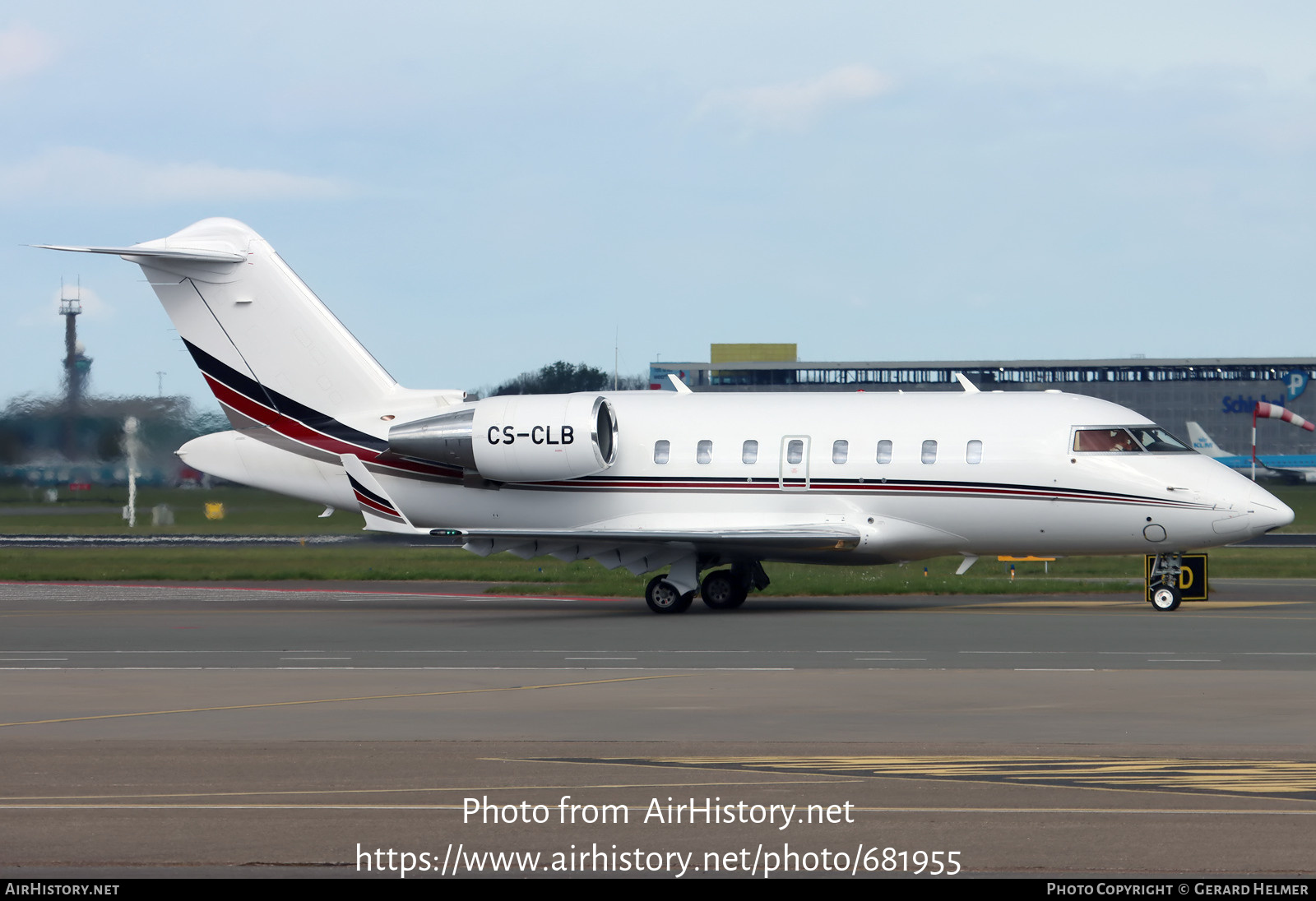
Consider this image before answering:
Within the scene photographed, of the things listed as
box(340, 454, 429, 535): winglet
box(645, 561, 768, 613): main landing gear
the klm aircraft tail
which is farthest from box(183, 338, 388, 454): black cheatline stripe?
the klm aircraft tail

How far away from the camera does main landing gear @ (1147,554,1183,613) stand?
85.6 ft

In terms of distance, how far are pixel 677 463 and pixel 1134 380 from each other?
310 feet

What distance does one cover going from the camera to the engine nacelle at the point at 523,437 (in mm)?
27453

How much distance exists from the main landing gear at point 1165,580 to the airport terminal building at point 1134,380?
7897 centimetres

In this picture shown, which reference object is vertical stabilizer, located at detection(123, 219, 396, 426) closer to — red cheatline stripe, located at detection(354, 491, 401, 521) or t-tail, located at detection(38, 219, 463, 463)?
t-tail, located at detection(38, 219, 463, 463)

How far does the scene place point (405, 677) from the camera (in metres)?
17.4

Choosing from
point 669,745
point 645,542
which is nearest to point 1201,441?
point 645,542

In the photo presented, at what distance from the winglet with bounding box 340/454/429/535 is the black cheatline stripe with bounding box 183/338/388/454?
804mm

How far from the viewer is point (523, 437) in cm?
2767

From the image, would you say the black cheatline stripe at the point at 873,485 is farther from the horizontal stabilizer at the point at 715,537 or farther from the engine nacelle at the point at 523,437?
the horizontal stabilizer at the point at 715,537

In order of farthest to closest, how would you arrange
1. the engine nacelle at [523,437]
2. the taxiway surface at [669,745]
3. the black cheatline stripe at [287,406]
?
the black cheatline stripe at [287,406] → the engine nacelle at [523,437] → the taxiway surface at [669,745]

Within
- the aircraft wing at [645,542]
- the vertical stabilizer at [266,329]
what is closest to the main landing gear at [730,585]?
the aircraft wing at [645,542]

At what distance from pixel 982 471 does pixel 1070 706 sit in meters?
12.2

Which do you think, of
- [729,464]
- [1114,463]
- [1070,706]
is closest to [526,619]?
[729,464]
